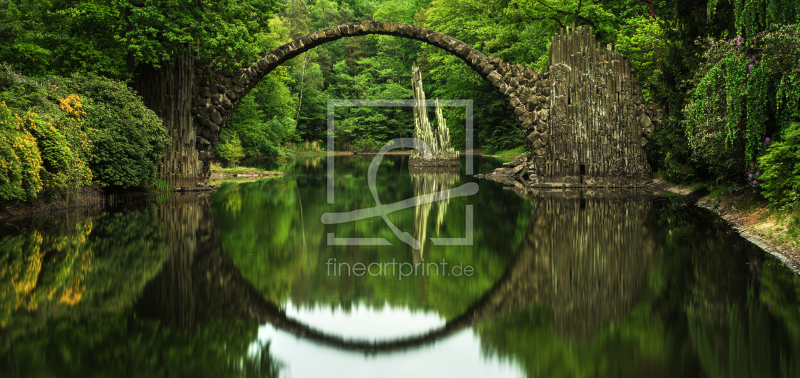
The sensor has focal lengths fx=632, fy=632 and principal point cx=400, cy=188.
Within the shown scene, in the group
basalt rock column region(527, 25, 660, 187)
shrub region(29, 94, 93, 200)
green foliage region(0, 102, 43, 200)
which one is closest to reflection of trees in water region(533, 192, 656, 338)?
basalt rock column region(527, 25, 660, 187)

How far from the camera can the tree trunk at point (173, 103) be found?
57.2ft

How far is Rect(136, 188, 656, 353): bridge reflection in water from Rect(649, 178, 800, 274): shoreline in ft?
4.73

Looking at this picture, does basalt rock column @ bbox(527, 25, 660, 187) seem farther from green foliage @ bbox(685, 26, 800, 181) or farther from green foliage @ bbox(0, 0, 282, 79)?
green foliage @ bbox(0, 0, 282, 79)

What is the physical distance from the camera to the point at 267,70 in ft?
61.7

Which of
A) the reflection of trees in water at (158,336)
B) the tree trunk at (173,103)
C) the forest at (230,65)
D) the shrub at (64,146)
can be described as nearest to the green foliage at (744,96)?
the forest at (230,65)

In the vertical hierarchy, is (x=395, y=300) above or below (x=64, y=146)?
below

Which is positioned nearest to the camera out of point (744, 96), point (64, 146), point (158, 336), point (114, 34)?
point (158, 336)

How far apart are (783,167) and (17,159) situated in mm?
11926

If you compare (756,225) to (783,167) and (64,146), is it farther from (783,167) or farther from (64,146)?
(64,146)

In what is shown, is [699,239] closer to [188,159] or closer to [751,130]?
[751,130]

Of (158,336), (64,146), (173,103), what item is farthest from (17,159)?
(158,336)

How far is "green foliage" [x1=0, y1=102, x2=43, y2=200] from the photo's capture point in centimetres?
1024

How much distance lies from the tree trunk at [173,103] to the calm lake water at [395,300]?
633 cm

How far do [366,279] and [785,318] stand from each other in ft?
12.8
